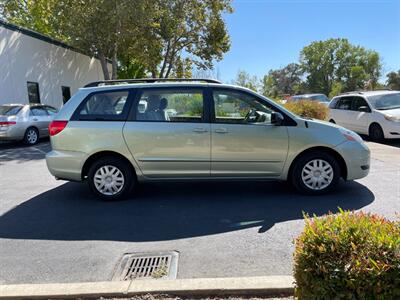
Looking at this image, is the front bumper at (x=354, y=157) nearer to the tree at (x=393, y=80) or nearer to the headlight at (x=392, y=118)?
the headlight at (x=392, y=118)

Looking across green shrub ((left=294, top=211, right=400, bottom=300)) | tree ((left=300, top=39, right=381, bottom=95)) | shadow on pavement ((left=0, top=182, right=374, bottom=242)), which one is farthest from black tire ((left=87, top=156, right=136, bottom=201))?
tree ((left=300, top=39, right=381, bottom=95))

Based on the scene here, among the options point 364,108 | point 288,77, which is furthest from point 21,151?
point 288,77

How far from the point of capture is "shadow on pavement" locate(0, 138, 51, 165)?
9.70m

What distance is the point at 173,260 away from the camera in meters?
3.49

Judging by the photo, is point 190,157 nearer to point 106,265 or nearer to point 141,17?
point 106,265

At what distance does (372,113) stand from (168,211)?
8.57 metres

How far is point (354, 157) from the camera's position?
17.3 feet

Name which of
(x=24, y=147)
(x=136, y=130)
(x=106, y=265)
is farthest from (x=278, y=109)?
(x=24, y=147)

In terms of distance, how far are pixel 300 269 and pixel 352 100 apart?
37.3 ft

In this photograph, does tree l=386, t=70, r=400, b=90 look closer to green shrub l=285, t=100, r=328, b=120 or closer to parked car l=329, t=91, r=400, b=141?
green shrub l=285, t=100, r=328, b=120

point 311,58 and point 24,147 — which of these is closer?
point 24,147

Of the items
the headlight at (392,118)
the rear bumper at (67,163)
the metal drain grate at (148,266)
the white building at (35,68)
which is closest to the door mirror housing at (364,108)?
the headlight at (392,118)

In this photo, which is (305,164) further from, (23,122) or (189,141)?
(23,122)

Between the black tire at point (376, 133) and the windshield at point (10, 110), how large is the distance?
11.3 meters
